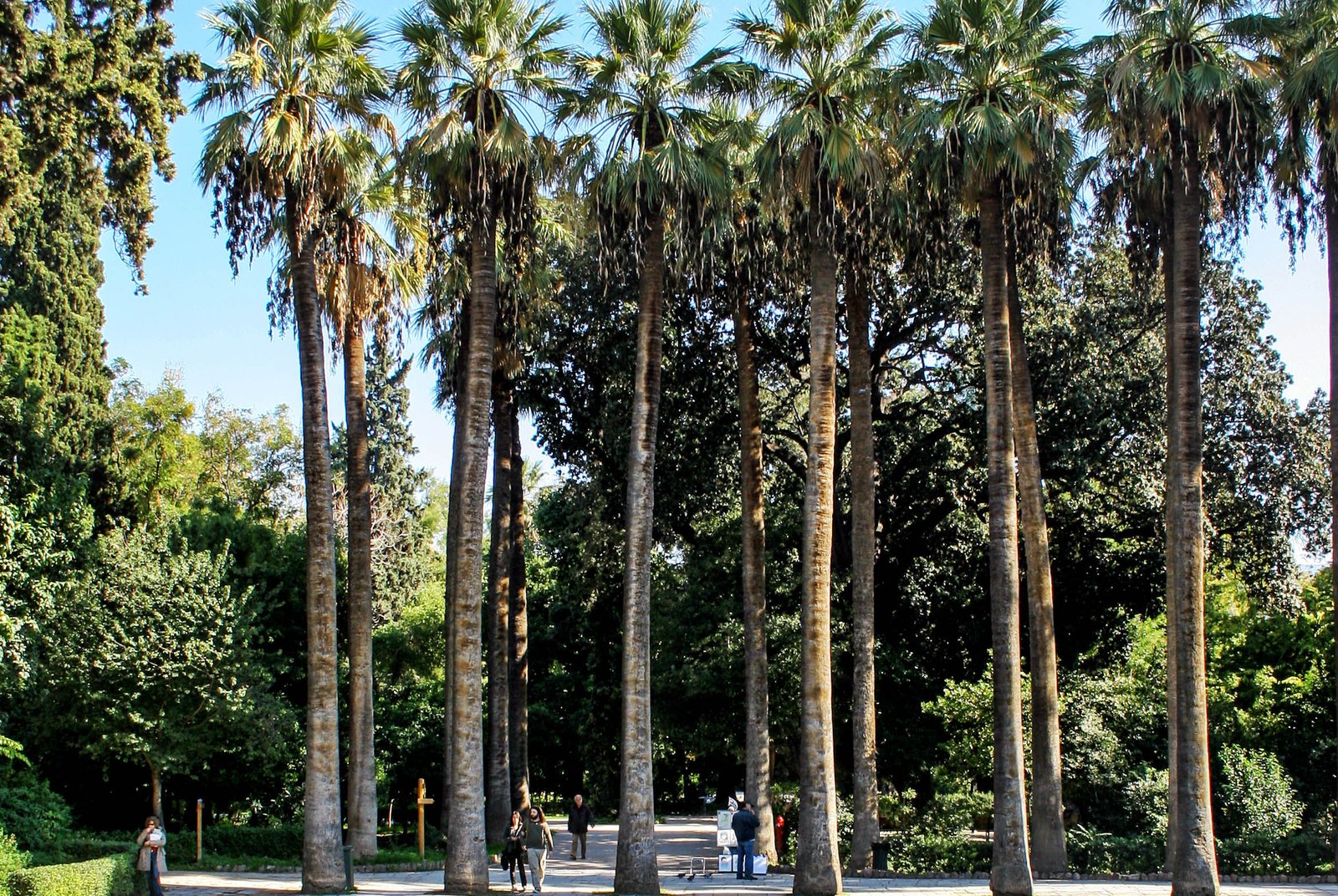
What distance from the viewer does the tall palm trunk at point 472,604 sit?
1833cm

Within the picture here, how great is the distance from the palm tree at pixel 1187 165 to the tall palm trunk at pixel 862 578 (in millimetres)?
5068

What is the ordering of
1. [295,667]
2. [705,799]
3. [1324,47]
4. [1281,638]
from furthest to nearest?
[705,799] < [295,667] < [1281,638] < [1324,47]

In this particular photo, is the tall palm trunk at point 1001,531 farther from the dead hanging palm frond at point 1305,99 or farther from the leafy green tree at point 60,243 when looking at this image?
the leafy green tree at point 60,243

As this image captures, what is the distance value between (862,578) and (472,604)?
7784 millimetres

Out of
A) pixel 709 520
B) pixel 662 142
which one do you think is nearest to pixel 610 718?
pixel 709 520

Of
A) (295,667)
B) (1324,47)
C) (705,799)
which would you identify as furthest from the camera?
(705,799)

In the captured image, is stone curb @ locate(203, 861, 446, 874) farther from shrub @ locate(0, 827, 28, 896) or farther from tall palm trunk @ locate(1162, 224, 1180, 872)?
tall palm trunk @ locate(1162, 224, 1180, 872)

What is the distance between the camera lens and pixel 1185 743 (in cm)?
1770

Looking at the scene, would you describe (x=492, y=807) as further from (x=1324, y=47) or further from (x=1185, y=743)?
(x=1324, y=47)

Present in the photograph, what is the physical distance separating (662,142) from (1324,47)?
9866mm

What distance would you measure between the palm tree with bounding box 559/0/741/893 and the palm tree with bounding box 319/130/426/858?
14.9ft

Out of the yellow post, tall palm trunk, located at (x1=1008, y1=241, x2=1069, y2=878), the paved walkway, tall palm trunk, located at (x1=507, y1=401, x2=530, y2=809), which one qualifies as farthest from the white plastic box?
tall palm trunk, located at (x1=507, y1=401, x2=530, y2=809)

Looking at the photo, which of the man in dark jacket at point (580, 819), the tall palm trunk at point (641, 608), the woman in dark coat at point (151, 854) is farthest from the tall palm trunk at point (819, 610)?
the woman in dark coat at point (151, 854)

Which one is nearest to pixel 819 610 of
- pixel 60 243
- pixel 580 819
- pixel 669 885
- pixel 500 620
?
pixel 669 885
